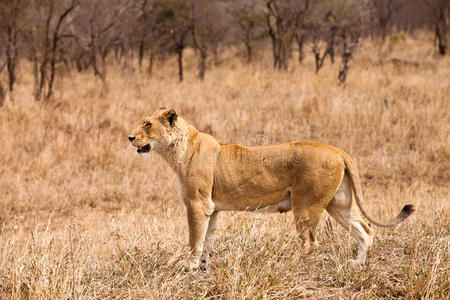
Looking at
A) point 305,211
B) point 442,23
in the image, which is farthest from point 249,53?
point 305,211

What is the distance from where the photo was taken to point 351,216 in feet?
12.8

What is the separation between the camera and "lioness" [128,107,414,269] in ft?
12.1

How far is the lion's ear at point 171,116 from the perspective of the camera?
3746 millimetres

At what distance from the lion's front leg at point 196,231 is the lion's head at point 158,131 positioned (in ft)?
1.93

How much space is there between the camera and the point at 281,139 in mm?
9664

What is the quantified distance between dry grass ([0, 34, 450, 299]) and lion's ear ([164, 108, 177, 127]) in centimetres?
105

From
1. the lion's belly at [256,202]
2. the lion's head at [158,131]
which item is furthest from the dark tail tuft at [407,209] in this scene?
the lion's head at [158,131]

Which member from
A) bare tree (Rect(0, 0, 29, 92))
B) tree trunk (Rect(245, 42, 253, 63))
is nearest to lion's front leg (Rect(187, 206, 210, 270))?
bare tree (Rect(0, 0, 29, 92))

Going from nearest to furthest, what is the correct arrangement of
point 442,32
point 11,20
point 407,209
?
point 407,209 < point 11,20 < point 442,32

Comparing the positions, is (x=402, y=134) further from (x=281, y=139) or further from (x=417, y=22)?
(x=417, y=22)

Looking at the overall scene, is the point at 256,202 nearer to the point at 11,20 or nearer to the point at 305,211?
the point at 305,211

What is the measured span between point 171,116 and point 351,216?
67.9 inches

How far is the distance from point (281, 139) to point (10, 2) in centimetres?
789

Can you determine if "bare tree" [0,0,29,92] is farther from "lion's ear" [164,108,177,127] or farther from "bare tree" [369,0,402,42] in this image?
"bare tree" [369,0,402,42]
